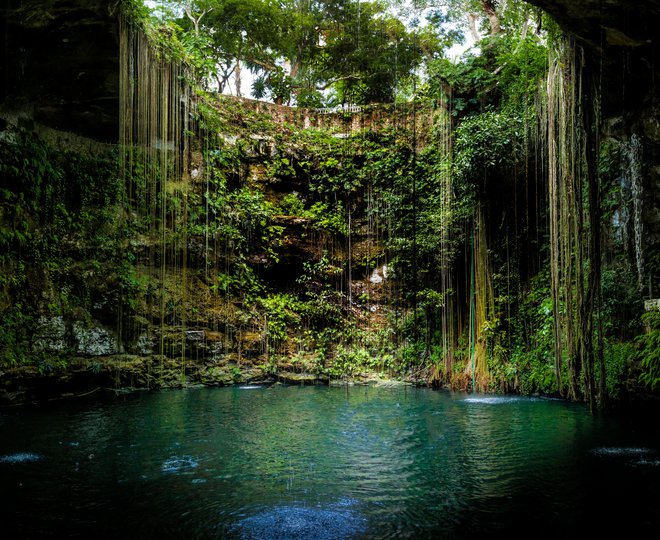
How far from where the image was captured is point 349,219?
13.7m

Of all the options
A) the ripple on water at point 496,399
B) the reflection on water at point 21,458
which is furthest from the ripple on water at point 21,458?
the ripple on water at point 496,399

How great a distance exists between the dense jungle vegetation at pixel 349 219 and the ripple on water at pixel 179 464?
14.1 feet

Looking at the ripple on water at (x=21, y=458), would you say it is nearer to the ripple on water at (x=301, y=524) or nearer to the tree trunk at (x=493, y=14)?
the ripple on water at (x=301, y=524)

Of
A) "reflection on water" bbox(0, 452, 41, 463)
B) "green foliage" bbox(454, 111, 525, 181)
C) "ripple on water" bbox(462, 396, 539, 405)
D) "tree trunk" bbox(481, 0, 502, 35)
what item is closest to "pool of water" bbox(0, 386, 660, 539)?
"reflection on water" bbox(0, 452, 41, 463)

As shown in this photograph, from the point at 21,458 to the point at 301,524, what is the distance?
299 cm

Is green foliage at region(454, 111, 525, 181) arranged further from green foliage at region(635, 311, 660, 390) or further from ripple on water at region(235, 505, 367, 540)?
ripple on water at region(235, 505, 367, 540)

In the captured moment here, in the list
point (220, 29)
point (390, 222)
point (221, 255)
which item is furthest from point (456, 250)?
point (220, 29)

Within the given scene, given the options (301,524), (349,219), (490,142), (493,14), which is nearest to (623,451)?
(301,524)

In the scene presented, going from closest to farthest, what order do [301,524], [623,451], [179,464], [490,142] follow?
[301,524] → [179,464] → [623,451] → [490,142]

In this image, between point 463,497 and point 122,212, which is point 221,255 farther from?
point 463,497

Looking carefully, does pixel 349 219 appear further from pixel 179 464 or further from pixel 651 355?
pixel 179 464

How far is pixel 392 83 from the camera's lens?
16.3 meters

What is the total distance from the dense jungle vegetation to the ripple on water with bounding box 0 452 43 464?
387 cm

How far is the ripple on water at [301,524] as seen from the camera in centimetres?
292
